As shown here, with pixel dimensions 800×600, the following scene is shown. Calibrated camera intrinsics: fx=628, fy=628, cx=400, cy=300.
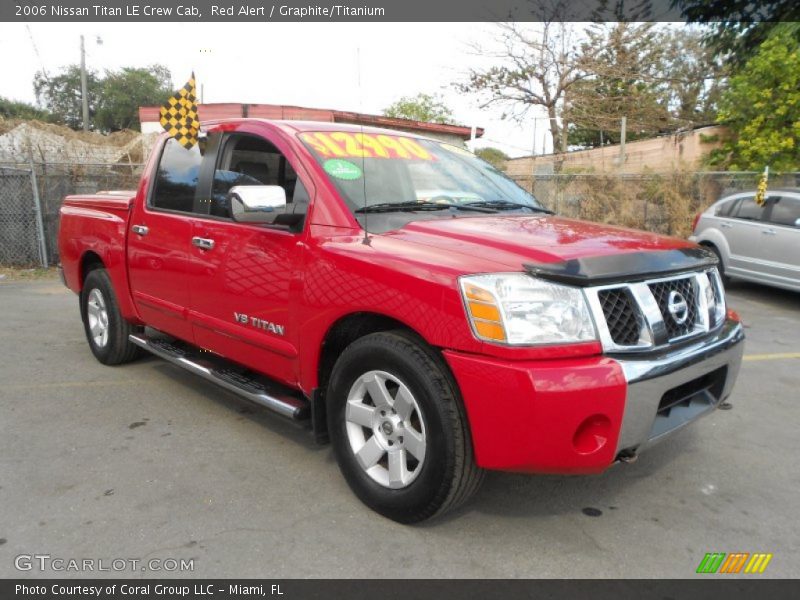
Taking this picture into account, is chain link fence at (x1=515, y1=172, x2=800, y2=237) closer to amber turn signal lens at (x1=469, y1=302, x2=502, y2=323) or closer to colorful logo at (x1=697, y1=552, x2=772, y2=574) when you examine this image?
colorful logo at (x1=697, y1=552, x2=772, y2=574)

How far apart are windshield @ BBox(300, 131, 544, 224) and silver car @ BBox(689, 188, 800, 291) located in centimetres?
598

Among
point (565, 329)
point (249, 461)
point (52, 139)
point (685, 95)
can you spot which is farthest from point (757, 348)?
point (685, 95)

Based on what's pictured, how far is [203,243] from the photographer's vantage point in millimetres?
→ 3797

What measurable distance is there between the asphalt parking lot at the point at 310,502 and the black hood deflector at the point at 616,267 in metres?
1.17

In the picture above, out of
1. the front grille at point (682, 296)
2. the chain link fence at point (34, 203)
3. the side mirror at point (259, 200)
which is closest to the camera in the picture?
the front grille at point (682, 296)

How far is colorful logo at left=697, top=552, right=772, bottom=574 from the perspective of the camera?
258 cm

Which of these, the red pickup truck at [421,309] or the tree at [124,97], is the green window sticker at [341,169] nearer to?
the red pickup truck at [421,309]

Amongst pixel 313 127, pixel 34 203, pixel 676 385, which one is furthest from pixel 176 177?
pixel 34 203

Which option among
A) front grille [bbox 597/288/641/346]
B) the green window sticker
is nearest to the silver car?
front grille [bbox 597/288/641/346]

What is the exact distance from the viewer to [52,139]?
61.8 ft

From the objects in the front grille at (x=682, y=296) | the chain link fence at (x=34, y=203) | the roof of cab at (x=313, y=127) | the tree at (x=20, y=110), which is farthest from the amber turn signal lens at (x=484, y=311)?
the tree at (x=20, y=110)

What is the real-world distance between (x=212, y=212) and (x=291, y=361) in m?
1.17

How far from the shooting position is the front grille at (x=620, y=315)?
8.25 feet
